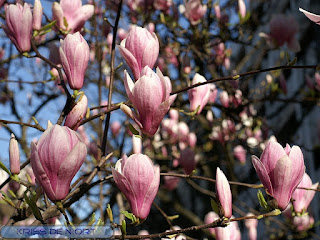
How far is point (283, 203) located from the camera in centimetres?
98

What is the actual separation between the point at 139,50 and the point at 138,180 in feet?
1.24

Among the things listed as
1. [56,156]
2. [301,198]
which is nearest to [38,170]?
[56,156]

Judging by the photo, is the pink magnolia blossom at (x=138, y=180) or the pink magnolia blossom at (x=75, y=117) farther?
the pink magnolia blossom at (x=75, y=117)

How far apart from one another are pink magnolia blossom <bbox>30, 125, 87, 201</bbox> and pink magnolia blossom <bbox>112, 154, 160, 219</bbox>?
4.4 inches

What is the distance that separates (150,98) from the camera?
3.18ft

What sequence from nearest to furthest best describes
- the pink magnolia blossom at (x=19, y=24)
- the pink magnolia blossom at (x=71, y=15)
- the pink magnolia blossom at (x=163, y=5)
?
the pink magnolia blossom at (x=19, y=24)
the pink magnolia blossom at (x=71, y=15)
the pink magnolia blossom at (x=163, y=5)

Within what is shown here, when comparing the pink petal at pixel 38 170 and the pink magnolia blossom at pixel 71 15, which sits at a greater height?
the pink magnolia blossom at pixel 71 15

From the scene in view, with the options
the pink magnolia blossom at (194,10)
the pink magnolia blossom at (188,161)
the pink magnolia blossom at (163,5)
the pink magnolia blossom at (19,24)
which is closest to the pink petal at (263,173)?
the pink magnolia blossom at (19,24)

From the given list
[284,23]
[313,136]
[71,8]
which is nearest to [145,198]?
[71,8]

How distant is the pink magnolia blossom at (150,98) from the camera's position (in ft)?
3.16

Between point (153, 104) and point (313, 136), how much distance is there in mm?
7015

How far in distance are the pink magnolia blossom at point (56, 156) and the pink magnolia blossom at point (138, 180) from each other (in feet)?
0.36

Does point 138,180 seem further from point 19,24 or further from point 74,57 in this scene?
point 19,24

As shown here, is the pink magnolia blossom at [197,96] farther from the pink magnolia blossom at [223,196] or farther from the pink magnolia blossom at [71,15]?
the pink magnolia blossom at [223,196]
